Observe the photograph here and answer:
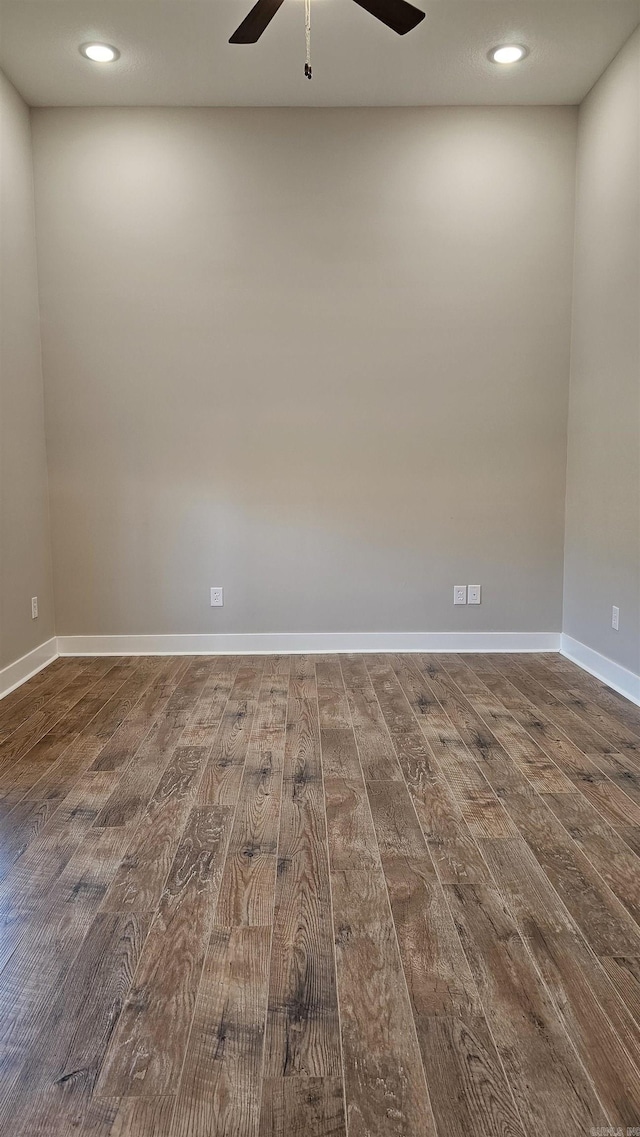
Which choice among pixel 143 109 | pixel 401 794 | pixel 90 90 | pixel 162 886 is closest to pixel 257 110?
pixel 143 109

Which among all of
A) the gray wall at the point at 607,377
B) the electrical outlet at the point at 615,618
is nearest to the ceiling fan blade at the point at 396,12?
the gray wall at the point at 607,377

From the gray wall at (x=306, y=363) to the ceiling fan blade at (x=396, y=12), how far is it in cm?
170

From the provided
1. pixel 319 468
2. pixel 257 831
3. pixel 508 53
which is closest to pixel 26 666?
pixel 319 468

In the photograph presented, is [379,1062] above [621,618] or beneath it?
beneath

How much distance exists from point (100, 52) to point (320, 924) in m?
3.69

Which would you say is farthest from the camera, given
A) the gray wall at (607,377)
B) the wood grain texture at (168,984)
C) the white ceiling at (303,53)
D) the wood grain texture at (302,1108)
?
the gray wall at (607,377)

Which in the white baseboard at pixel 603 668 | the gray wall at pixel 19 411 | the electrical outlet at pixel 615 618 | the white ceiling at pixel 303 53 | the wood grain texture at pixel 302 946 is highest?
the white ceiling at pixel 303 53

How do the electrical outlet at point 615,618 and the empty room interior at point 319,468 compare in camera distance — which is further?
the electrical outlet at point 615,618

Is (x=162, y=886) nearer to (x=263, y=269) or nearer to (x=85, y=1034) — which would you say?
(x=85, y=1034)

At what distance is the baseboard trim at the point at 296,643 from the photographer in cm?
410

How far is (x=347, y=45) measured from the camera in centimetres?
321

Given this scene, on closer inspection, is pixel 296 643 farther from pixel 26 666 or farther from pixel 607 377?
pixel 607 377

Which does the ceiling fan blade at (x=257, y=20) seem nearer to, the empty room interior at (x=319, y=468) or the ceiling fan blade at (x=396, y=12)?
the empty room interior at (x=319, y=468)

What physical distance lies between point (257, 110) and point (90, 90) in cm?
85
